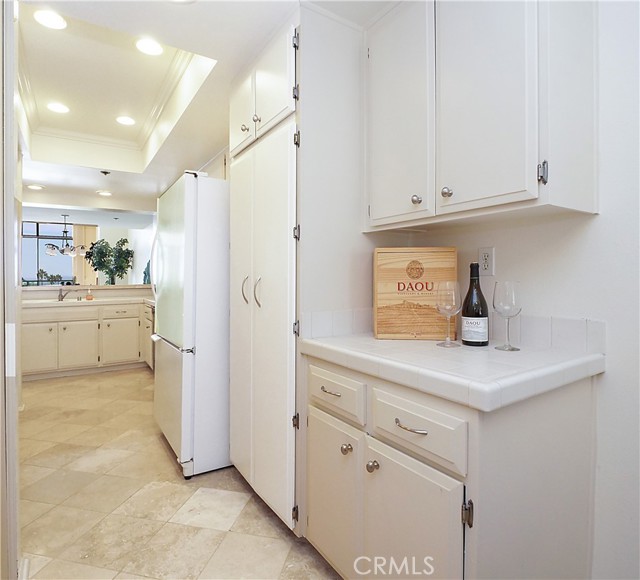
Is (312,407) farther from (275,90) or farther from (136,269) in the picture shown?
(136,269)

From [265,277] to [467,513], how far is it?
4.04 ft

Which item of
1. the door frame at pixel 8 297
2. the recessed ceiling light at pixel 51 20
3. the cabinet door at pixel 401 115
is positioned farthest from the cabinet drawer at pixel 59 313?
the cabinet door at pixel 401 115

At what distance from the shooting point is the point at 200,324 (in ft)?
7.38

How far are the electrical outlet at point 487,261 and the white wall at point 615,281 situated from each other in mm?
270

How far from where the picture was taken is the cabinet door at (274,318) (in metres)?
1.65

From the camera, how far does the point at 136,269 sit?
346 inches

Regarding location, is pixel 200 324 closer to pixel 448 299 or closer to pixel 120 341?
pixel 448 299

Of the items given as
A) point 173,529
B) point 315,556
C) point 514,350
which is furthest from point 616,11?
point 173,529

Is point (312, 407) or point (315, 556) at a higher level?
point (312, 407)

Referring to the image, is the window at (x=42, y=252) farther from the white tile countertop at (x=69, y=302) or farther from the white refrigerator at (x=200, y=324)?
the white refrigerator at (x=200, y=324)

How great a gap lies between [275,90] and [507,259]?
1.24 metres

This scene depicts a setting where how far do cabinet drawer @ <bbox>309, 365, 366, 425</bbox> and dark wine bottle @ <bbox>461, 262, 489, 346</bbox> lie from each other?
0.47 meters

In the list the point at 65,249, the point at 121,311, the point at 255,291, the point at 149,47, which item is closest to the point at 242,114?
the point at 149,47

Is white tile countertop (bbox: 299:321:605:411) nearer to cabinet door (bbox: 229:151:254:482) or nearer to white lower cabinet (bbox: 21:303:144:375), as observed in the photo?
cabinet door (bbox: 229:151:254:482)
